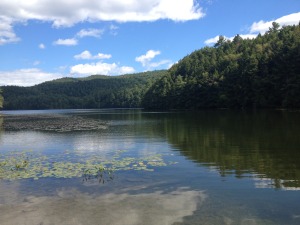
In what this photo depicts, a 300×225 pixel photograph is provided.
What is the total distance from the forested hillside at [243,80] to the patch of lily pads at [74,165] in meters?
87.1

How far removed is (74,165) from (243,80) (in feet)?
389

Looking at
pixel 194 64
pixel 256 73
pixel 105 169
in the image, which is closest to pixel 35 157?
pixel 105 169

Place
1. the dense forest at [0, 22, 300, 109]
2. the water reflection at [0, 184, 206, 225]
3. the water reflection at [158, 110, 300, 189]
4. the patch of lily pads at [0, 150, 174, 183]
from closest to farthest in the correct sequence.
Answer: the water reflection at [0, 184, 206, 225], the water reflection at [158, 110, 300, 189], the patch of lily pads at [0, 150, 174, 183], the dense forest at [0, 22, 300, 109]

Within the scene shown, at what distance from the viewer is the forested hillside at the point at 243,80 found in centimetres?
11106

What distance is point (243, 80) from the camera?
132625mm

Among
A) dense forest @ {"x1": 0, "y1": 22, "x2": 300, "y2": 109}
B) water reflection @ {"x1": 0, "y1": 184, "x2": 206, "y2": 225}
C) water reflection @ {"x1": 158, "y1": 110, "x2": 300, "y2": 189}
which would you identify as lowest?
water reflection @ {"x1": 0, "y1": 184, "x2": 206, "y2": 225}

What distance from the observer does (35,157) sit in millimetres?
27844

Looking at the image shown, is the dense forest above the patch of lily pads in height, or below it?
above

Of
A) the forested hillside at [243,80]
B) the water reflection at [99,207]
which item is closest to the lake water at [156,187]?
the water reflection at [99,207]

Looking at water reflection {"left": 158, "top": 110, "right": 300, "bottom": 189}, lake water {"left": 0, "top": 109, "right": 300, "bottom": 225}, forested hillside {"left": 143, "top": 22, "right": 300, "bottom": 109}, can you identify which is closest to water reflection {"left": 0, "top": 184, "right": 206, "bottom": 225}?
Answer: lake water {"left": 0, "top": 109, "right": 300, "bottom": 225}

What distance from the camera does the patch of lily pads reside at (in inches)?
789

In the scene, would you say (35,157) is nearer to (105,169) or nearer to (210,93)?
(105,169)

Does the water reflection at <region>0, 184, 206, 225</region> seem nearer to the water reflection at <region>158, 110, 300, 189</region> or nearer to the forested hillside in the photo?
the water reflection at <region>158, 110, 300, 189</region>

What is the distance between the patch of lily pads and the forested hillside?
87.1 m
